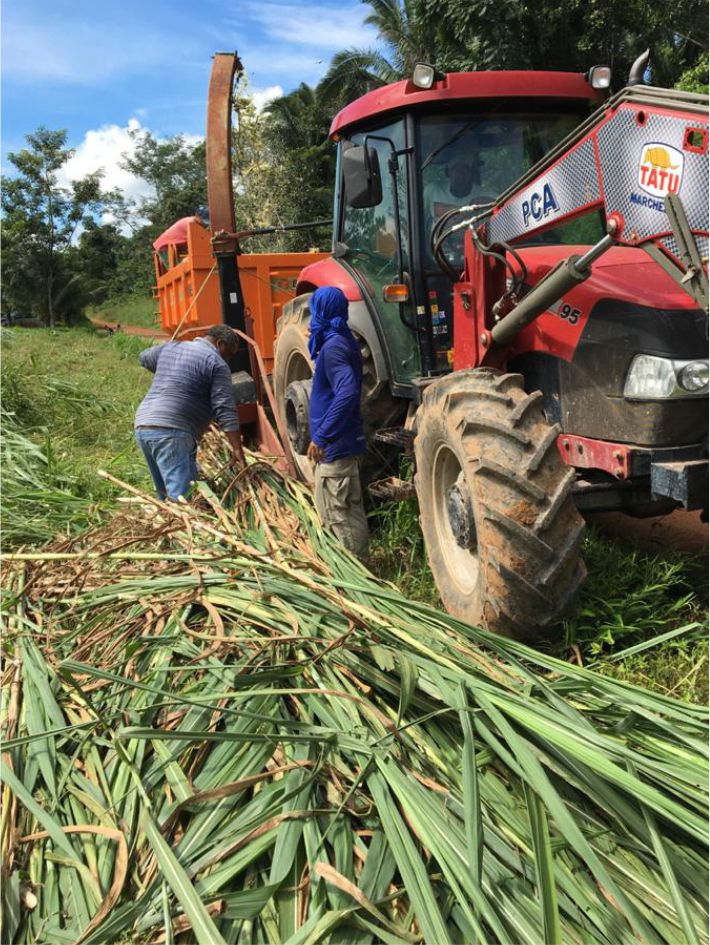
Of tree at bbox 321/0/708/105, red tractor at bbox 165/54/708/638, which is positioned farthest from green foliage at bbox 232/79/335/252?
red tractor at bbox 165/54/708/638

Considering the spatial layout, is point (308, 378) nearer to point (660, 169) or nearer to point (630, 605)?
point (630, 605)

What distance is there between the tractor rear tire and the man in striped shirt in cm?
59

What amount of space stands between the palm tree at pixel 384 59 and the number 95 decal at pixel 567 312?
14.2 metres

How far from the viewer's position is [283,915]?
5.99 ft

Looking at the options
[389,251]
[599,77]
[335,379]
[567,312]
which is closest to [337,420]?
[335,379]

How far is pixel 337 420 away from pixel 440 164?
1.47 meters

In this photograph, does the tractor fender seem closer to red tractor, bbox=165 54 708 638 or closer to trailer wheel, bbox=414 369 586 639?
red tractor, bbox=165 54 708 638

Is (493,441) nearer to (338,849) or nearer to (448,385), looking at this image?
(448,385)

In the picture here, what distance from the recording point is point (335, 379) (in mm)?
4137

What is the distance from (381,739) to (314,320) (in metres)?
2.63

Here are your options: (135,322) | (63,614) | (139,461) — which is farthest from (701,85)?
(135,322)

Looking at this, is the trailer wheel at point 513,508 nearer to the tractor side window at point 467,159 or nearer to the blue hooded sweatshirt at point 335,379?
the blue hooded sweatshirt at point 335,379

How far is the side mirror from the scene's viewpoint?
3928 mm

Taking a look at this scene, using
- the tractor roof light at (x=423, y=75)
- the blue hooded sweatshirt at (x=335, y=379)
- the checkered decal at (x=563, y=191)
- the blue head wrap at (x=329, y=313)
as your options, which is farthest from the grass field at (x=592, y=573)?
the tractor roof light at (x=423, y=75)
